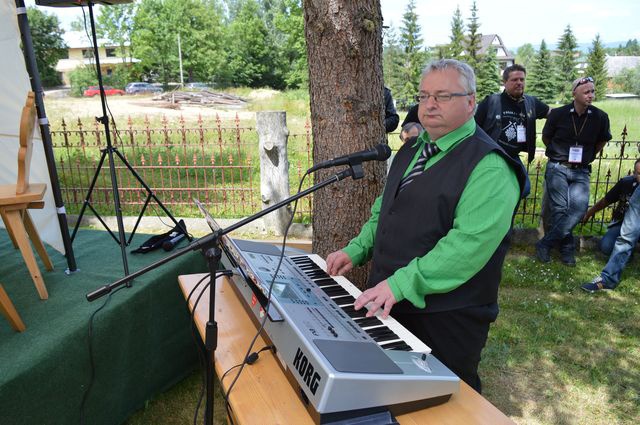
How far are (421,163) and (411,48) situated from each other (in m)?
60.5

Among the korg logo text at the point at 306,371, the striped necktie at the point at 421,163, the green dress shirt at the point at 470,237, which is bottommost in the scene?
the korg logo text at the point at 306,371

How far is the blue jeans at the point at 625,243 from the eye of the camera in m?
4.55

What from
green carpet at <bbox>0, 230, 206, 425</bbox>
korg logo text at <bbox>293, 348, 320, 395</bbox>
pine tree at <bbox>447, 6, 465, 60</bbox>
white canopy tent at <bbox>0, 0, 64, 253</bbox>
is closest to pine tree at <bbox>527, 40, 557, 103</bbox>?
pine tree at <bbox>447, 6, 465, 60</bbox>

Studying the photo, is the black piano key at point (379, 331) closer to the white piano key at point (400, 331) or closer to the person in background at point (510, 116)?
the white piano key at point (400, 331)

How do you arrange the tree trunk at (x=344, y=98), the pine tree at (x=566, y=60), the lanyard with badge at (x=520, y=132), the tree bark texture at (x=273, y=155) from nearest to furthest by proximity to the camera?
the tree trunk at (x=344, y=98), the lanyard with badge at (x=520, y=132), the tree bark texture at (x=273, y=155), the pine tree at (x=566, y=60)

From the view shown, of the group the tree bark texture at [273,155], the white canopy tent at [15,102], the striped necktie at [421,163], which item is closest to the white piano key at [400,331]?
the striped necktie at [421,163]

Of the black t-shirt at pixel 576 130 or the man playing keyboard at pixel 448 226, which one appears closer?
the man playing keyboard at pixel 448 226

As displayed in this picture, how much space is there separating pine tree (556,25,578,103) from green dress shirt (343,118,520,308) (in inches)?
2287

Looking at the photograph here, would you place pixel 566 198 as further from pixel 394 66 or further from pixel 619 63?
pixel 619 63

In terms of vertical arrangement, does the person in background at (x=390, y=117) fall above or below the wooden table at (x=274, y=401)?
above

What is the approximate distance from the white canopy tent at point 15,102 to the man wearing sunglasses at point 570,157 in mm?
4895

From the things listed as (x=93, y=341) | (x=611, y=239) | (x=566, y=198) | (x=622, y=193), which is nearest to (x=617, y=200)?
(x=622, y=193)

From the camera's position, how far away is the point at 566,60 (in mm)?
53500

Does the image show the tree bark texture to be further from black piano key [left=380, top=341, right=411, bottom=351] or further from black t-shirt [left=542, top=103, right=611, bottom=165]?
black piano key [left=380, top=341, right=411, bottom=351]
